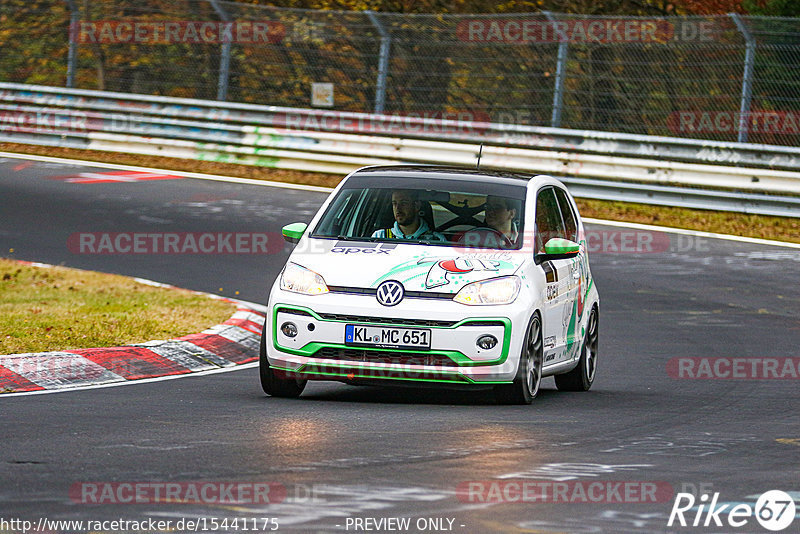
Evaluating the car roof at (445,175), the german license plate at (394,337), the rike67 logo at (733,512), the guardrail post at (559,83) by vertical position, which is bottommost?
the rike67 logo at (733,512)

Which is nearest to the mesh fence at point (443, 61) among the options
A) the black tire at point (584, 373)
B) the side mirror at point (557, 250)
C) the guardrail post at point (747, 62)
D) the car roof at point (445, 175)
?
the guardrail post at point (747, 62)

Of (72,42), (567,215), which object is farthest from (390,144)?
(567,215)

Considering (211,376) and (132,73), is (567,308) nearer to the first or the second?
(211,376)

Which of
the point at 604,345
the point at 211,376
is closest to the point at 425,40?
the point at 604,345

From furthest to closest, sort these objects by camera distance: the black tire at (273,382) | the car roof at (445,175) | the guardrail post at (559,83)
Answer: the guardrail post at (559,83) → the car roof at (445,175) → the black tire at (273,382)

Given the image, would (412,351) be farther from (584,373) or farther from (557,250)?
(584,373)

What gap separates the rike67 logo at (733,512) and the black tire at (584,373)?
13.9ft

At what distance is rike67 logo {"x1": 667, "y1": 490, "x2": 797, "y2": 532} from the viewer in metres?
5.84

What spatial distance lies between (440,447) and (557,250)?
2536 millimetres

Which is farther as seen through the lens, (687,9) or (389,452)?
(687,9)

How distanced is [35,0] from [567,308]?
1941cm

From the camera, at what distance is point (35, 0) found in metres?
27.2

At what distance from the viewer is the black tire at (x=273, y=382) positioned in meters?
9.31

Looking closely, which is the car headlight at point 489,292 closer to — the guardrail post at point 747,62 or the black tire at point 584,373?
the black tire at point 584,373
